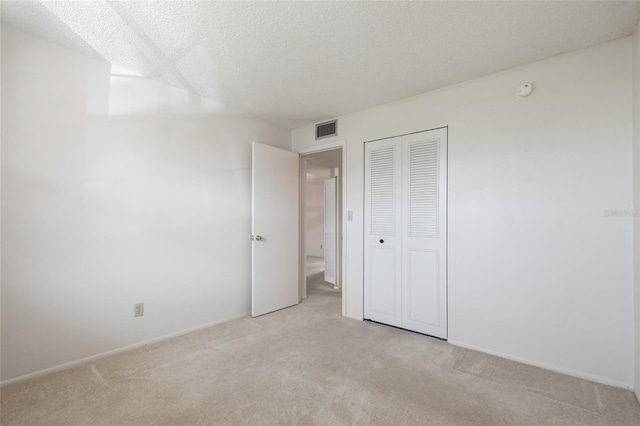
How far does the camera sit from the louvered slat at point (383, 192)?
3.08 metres

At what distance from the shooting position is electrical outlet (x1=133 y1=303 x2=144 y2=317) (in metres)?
2.56

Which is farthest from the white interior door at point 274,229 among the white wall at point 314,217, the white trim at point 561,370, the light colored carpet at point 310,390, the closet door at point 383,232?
the white wall at point 314,217

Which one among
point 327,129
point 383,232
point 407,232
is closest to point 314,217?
point 327,129

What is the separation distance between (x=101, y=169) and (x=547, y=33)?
11.3ft

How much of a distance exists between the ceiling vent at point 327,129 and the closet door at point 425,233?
934 millimetres

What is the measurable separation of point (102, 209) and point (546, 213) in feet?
11.6

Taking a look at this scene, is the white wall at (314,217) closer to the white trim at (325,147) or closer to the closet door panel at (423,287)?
the white trim at (325,147)

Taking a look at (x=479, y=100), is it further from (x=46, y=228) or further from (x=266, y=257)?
(x=46, y=228)

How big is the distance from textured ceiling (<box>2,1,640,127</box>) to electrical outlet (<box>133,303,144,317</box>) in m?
2.05

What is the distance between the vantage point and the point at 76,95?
226 centimetres

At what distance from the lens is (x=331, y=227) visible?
5.41 m

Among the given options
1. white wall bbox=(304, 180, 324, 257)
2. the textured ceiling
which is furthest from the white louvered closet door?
white wall bbox=(304, 180, 324, 257)

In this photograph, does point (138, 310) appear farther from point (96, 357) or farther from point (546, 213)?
point (546, 213)

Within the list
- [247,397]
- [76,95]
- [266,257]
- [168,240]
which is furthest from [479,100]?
[76,95]
